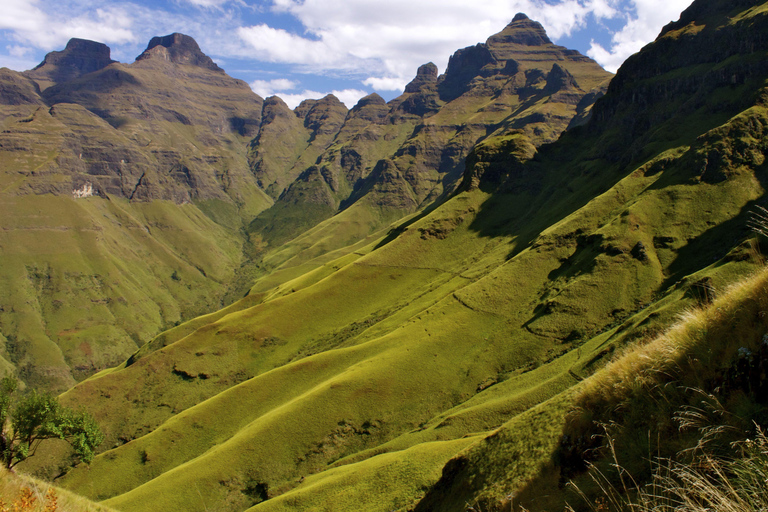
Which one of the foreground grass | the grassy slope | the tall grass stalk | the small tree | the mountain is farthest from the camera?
the grassy slope

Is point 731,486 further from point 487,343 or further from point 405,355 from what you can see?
point 487,343

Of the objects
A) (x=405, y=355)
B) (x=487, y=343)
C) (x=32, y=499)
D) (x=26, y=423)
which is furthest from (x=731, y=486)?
(x=487, y=343)

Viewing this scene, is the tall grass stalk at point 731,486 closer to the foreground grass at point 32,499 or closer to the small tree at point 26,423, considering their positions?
the foreground grass at point 32,499

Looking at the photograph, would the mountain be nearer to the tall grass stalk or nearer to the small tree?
the tall grass stalk

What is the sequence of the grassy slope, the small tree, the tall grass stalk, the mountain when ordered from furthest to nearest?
the grassy slope, the small tree, the mountain, the tall grass stalk

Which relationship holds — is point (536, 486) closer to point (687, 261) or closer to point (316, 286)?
point (687, 261)

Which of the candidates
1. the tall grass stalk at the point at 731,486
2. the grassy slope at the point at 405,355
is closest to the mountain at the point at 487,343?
the grassy slope at the point at 405,355

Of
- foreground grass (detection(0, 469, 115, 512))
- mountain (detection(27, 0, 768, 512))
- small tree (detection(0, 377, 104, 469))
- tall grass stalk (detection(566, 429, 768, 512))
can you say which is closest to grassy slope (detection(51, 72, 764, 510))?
mountain (detection(27, 0, 768, 512))

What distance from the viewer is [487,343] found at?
10550 cm

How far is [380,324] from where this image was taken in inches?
5522

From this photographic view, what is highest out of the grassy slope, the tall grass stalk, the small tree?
the tall grass stalk

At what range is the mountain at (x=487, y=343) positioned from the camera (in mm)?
24219

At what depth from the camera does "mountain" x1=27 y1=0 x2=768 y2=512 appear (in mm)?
24219

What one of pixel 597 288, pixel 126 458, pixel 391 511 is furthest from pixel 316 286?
pixel 391 511
